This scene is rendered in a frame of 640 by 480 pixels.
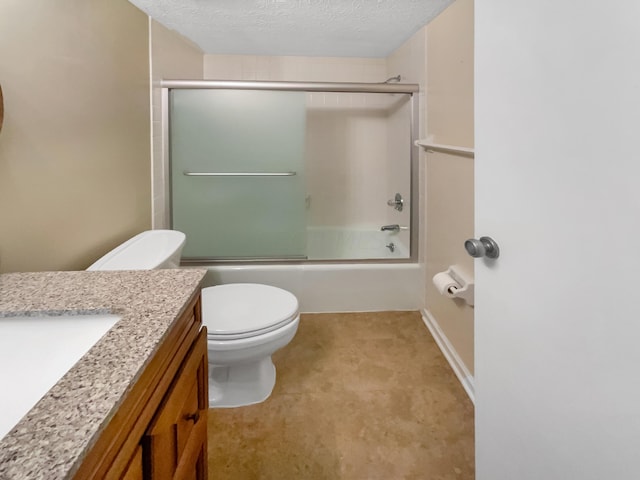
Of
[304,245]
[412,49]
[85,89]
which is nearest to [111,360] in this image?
[85,89]

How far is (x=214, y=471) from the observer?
4.81ft

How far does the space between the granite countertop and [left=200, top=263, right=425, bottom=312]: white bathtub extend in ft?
5.46

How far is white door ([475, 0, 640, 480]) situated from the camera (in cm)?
61

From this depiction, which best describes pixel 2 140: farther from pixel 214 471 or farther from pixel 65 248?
pixel 214 471

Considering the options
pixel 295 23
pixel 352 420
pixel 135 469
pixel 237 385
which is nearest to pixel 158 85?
pixel 295 23

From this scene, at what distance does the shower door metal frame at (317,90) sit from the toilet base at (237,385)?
97 cm

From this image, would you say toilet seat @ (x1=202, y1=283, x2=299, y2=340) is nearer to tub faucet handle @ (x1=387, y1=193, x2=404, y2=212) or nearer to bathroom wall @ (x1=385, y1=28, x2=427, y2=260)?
bathroom wall @ (x1=385, y1=28, x2=427, y2=260)

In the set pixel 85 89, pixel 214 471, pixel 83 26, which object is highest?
pixel 83 26

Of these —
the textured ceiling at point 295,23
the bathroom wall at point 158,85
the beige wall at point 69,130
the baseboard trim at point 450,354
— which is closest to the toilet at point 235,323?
the beige wall at point 69,130

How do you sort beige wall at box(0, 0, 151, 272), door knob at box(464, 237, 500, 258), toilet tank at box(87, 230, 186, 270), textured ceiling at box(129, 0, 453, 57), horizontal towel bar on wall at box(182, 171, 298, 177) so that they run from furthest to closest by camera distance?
horizontal towel bar on wall at box(182, 171, 298, 177) < textured ceiling at box(129, 0, 453, 57) < toilet tank at box(87, 230, 186, 270) < beige wall at box(0, 0, 151, 272) < door knob at box(464, 237, 500, 258)

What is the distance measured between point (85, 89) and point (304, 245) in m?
1.53

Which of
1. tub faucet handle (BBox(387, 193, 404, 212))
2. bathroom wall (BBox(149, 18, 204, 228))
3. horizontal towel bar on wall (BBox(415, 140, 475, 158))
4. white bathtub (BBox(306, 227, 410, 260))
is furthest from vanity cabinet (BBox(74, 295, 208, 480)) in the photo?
tub faucet handle (BBox(387, 193, 404, 212))

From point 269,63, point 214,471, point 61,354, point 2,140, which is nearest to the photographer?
point 61,354

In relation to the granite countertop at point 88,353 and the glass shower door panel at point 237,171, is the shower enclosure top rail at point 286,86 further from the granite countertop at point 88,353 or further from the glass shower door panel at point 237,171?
the granite countertop at point 88,353
